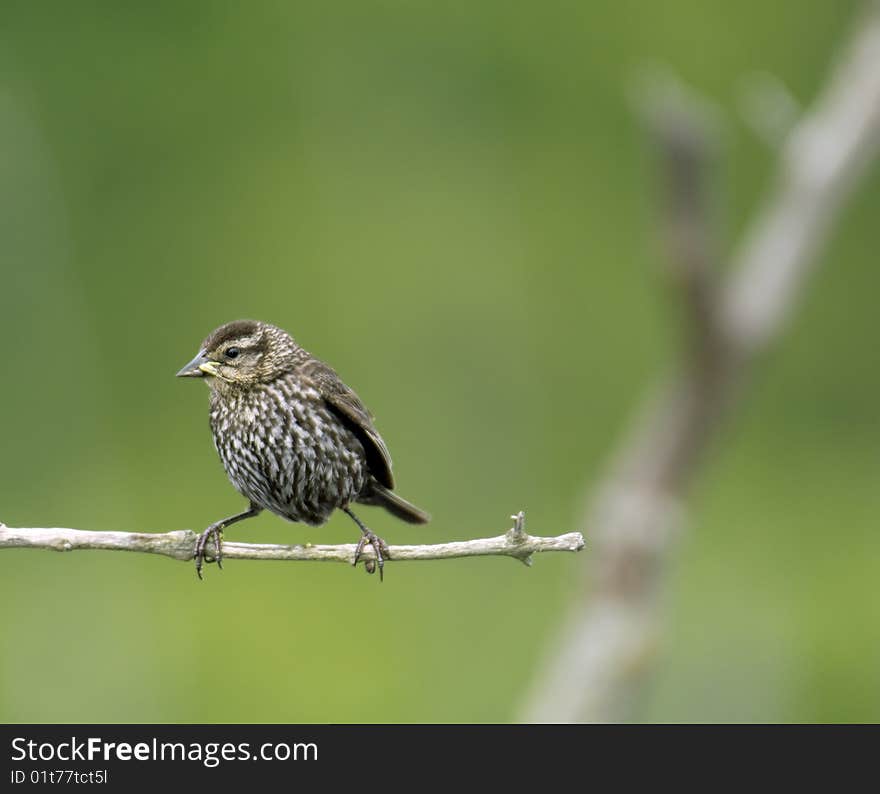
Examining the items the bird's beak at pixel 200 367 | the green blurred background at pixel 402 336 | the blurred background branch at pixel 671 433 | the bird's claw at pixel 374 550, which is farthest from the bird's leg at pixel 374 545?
the green blurred background at pixel 402 336

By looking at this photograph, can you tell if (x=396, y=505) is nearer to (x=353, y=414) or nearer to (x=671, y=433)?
(x=353, y=414)

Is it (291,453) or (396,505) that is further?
(291,453)

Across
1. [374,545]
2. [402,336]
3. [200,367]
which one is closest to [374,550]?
[374,545]

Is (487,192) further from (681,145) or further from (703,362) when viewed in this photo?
(681,145)

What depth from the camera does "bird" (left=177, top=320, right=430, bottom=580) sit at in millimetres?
2730

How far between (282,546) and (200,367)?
417mm

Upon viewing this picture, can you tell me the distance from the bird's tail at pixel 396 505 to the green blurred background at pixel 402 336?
22.8ft

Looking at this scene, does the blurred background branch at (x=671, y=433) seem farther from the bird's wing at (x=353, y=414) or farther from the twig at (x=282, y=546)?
the twig at (x=282, y=546)

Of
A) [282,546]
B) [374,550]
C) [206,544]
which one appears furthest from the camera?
[206,544]

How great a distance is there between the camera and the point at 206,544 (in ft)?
8.72

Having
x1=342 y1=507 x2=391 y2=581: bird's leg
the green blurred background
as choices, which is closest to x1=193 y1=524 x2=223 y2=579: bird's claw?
x1=342 y1=507 x2=391 y2=581: bird's leg

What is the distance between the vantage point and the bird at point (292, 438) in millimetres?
2730

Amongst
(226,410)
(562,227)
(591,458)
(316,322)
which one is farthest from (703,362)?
(562,227)

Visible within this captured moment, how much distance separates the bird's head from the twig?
312mm
